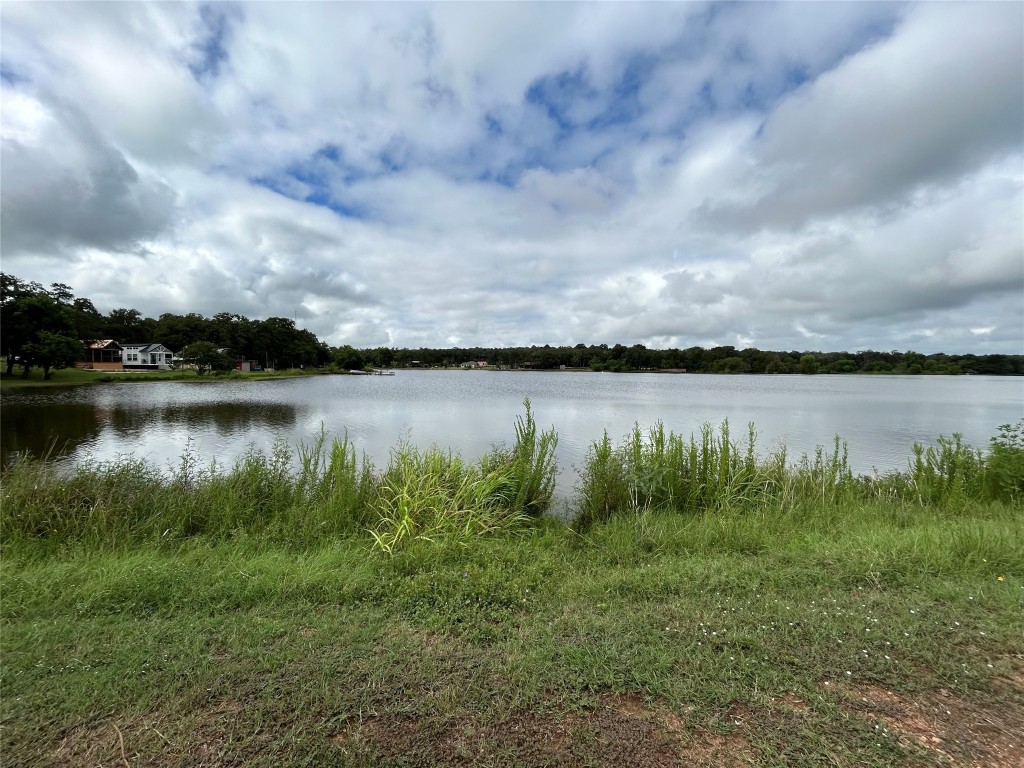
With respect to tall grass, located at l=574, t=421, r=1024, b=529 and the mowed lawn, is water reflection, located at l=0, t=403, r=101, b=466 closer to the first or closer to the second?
the mowed lawn

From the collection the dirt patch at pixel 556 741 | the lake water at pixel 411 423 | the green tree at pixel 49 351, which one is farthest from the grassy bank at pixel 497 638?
the green tree at pixel 49 351

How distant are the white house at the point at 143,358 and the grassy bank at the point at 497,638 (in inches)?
3294

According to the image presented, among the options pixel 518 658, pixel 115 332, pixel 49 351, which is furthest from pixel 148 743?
pixel 115 332

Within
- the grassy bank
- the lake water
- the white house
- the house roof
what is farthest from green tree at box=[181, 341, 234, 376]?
the grassy bank

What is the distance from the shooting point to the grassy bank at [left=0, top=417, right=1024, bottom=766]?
2.12 meters

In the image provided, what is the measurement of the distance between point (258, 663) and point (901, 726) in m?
3.32

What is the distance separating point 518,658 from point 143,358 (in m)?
91.9

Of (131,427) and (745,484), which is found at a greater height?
(745,484)

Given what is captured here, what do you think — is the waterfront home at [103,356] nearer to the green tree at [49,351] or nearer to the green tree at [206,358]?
the green tree at [206,358]

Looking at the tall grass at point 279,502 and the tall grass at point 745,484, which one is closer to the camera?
the tall grass at point 279,502

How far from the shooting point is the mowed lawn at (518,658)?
209cm

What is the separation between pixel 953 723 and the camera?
2229 millimetres

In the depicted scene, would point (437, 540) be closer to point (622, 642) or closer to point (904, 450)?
point (622, 642)

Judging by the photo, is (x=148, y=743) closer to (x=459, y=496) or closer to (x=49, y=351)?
(x=459, y=496)
